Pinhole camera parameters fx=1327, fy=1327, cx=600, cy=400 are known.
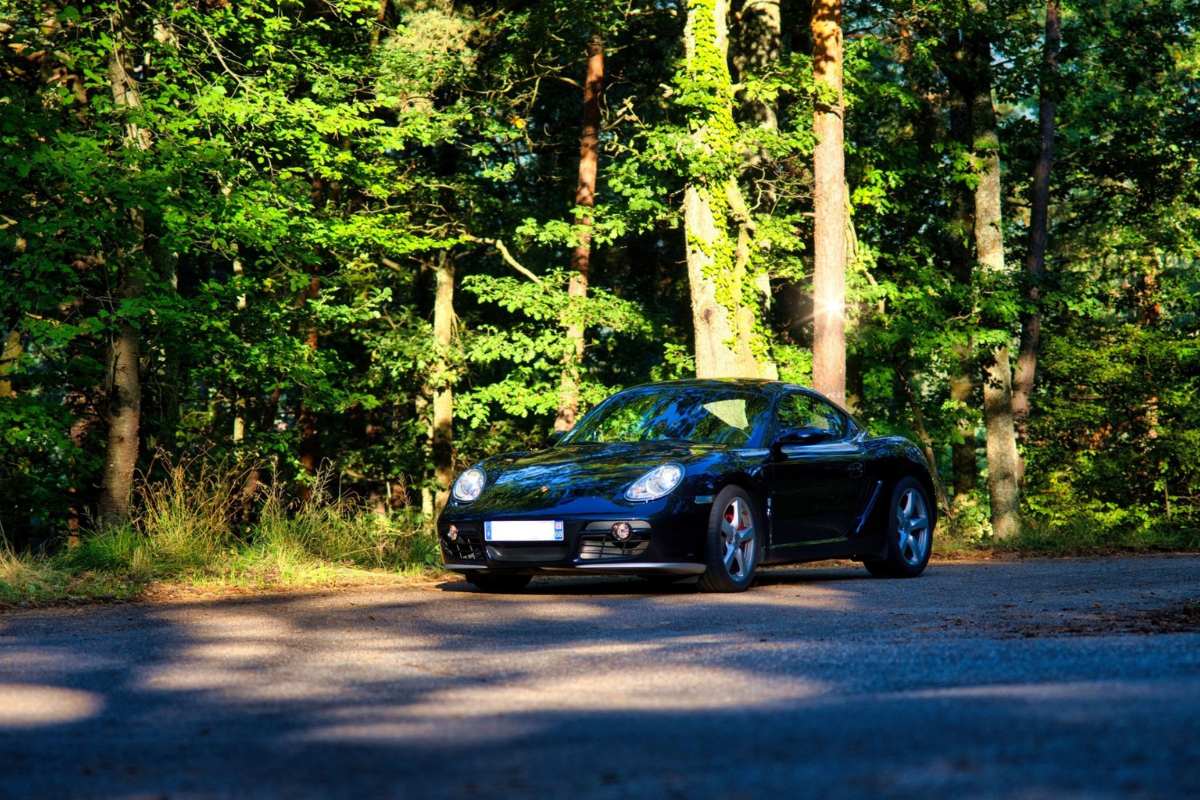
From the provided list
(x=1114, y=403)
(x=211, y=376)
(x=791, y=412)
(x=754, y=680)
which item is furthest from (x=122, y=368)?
(x=1114, y=403)

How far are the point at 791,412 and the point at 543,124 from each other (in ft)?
59.1

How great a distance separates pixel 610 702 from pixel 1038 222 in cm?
2106

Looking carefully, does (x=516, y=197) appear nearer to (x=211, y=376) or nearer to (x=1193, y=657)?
(x=211, y=376)

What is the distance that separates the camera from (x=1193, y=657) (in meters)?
5.23

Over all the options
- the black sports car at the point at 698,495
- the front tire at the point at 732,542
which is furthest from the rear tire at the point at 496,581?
the front tire at the point at 732,542

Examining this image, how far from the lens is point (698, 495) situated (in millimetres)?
8945

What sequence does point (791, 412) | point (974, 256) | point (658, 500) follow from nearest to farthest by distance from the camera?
point (658, 500)
point (791, 412)
point (974, 256)

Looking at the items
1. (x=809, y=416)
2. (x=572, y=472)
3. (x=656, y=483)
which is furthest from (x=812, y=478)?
(x=572, y=472)

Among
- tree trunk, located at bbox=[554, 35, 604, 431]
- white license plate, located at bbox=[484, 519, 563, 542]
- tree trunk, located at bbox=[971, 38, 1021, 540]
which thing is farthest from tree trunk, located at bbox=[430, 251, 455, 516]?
white license plate, located at bbox=[484, 519, 563, 542]

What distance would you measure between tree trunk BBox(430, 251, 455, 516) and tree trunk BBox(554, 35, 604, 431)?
2.50m

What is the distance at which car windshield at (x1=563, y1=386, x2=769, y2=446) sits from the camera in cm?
1004

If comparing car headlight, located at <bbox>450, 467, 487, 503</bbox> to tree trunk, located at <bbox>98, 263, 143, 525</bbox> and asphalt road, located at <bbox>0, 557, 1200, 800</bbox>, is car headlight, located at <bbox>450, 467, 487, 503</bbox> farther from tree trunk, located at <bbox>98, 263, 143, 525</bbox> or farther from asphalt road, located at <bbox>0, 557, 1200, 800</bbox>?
tree trunk, located at <bbox>98, 263, 143, 525</bbox>

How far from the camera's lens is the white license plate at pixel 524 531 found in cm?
884

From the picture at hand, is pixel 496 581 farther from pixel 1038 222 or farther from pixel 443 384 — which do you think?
pixel 1038 222
